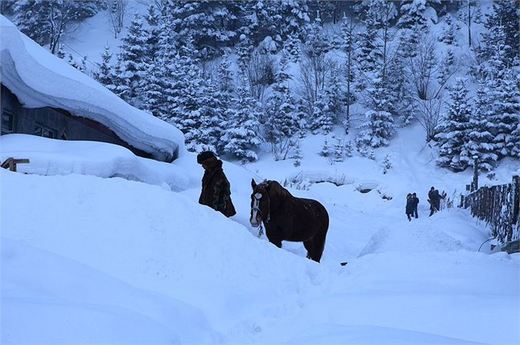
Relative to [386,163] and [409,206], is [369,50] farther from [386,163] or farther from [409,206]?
[409,206]

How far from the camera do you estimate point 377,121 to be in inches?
1339

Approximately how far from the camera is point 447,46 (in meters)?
42.0

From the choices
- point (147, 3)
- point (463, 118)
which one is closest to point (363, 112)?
point (463, 118)

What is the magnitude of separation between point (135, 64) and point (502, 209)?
2854 centimetres

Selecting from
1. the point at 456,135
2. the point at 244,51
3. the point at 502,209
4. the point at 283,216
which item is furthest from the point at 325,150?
the point at 283,216

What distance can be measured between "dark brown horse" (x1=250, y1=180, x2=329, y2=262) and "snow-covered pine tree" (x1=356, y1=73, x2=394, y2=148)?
25471 millimetres

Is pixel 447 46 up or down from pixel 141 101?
up

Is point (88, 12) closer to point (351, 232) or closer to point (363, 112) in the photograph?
point (363, 112)

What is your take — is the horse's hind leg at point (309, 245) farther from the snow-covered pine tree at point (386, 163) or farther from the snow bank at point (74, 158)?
the snow-covered pine tree at point (386, 163)

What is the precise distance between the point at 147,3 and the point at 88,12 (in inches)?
261

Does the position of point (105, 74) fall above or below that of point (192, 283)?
above

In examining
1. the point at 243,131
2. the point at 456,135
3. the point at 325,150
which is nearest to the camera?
the point at 456,135

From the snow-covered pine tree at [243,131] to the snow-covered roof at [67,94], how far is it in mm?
12621

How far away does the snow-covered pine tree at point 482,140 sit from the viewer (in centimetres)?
2997
